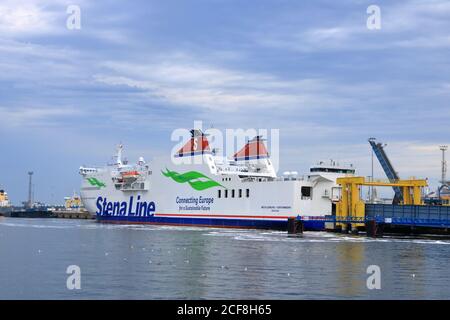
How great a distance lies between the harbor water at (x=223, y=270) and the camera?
19719 millimetres

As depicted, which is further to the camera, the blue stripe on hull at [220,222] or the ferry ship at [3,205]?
the ferry ship at [3,205]

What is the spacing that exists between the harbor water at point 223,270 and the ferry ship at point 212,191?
15990 mm

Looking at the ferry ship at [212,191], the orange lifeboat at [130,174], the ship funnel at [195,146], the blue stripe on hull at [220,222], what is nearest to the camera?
the blue stripe on hull at [220,222]

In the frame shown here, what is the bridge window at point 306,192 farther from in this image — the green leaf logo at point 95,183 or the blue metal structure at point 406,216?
the green leaf logo at point 95,183

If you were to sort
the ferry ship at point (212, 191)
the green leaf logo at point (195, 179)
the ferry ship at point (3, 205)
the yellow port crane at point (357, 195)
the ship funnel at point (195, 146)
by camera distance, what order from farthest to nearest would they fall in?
1. the ferry ship at point (3, 205)
2. the ship funnel at point (195, 146)
3. the green leaf logo at point (195, 179)
4. the ferry ship at point (212, 191)
5. the yellow port crane at point (357, 195)

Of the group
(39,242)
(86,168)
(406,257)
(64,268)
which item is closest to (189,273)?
(64,268)

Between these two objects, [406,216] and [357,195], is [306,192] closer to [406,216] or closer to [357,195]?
[357,195]

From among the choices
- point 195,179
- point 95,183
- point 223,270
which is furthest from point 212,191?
point 223,270

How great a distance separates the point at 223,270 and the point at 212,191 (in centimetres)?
3520

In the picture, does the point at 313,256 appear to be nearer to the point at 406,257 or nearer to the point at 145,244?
the point at 406,257

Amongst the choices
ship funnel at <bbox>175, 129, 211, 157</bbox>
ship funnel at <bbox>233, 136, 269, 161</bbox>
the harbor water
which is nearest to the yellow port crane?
the harbor water

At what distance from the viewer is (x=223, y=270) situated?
2484cm

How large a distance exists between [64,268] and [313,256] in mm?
11963

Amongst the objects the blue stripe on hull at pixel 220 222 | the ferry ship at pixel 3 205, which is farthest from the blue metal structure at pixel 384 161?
the ferry ship at pixel 3 205
